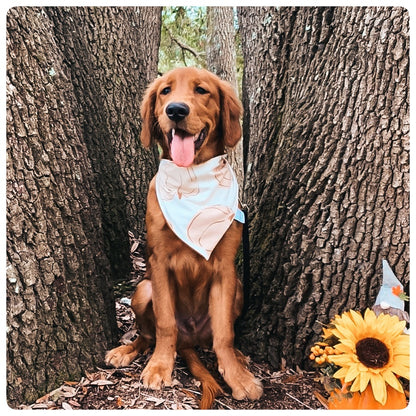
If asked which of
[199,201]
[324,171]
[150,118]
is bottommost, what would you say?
[199,201]

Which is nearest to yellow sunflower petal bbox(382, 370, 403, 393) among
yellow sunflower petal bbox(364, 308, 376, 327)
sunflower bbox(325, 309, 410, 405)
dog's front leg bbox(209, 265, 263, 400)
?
sunflower bbox(325, 309, 410, 405)

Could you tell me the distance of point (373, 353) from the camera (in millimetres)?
2021

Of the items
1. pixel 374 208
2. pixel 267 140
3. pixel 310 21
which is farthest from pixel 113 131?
pixel 374 208

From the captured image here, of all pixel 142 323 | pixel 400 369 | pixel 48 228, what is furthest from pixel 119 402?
pixel 400 369

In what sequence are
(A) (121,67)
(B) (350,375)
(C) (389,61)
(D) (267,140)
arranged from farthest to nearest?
(A) (121,67)
(D) (267,140)
(C) (389,61)
(B) (350,375)

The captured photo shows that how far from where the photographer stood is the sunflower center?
6.61ft

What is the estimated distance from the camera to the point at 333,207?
2322mm

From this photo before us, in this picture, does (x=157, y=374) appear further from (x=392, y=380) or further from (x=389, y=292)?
(x=389, y=292)

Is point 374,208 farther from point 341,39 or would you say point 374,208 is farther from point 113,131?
point 113,131

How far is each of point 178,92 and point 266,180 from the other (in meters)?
0.75

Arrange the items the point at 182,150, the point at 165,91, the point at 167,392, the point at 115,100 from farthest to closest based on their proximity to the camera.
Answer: the point at 115,100
the point at 165,91
the point at 182,150
the point at 167,392

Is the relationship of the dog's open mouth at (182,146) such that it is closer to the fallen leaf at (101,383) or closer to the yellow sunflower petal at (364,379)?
the fallen leaf at (101,383)

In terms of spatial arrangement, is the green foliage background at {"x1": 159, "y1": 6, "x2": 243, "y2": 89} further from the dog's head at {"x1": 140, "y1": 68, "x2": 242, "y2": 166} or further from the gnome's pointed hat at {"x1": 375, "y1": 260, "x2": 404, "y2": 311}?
the gnome's pointed hat at {"x1": 375, "y1": 260, "x2": 404, "y2": 311}

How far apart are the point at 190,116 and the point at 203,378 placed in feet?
4.45
